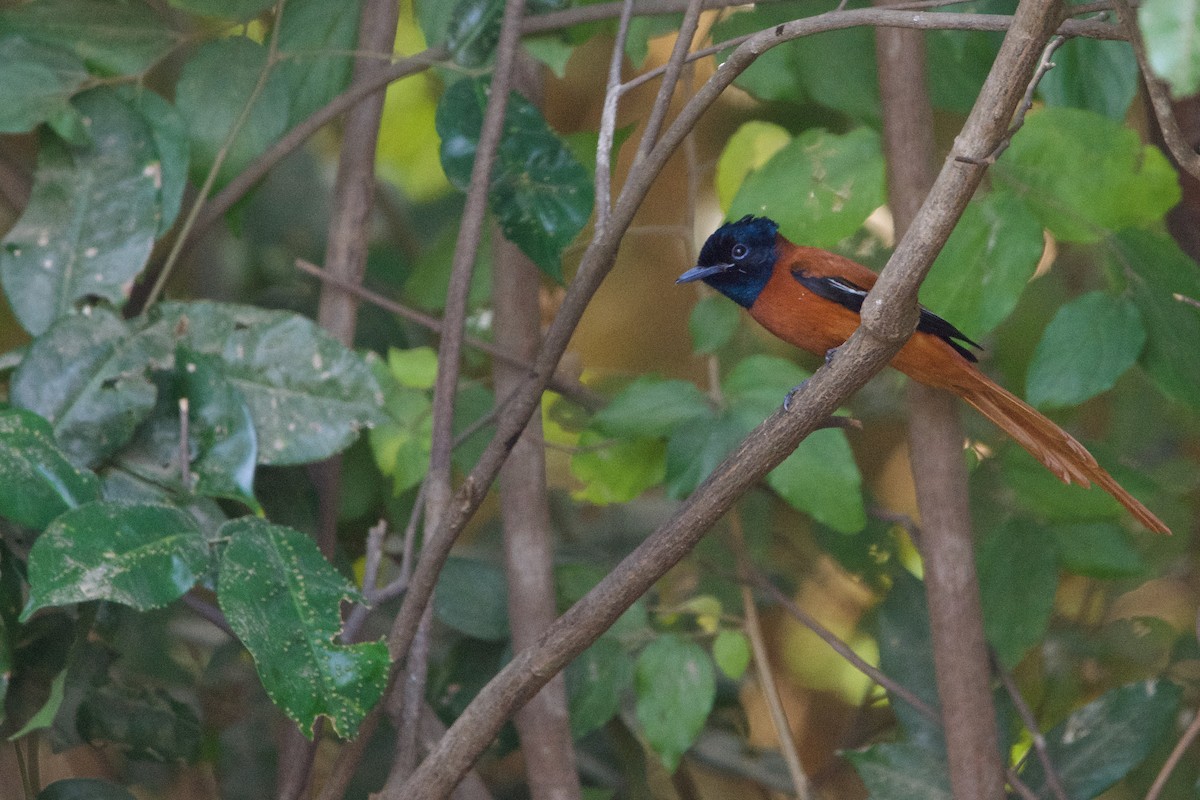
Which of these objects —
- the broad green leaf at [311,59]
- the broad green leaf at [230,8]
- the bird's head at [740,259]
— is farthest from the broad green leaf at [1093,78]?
the broad green leaf at [230,8]

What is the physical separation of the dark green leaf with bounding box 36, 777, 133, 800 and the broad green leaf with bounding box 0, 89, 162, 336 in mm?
672

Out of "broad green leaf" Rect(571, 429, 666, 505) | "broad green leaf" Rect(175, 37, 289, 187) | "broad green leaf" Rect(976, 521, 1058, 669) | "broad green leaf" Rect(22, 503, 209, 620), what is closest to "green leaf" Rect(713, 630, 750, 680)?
"broad green leaf" Rect(571, 429, 666, 505)

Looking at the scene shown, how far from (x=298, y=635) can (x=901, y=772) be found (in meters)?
1.00

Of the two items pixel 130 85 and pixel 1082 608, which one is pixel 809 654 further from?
pixel 130 85

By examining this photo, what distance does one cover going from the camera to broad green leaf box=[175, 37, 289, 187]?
1863 mm

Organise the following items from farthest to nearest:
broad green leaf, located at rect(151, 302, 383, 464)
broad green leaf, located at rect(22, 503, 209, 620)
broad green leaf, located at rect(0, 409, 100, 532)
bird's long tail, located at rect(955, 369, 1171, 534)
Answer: bird's long tail, located at rect(955, 369, 1171, 534)
broad green leaf, located at rect(151, 302, 383, 464)
broad green leaf, located at rect(0, 409, 100, 532)
broad green leaf, located at rect(22, 503, 209, 620)

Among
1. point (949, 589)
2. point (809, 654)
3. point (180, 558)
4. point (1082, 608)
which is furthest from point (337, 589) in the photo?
point (1082, 608)

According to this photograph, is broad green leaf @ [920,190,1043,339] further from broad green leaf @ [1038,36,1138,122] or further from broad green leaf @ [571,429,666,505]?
broad green leaf @ [571,429,666,505]

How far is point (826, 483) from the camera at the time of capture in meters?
1.80

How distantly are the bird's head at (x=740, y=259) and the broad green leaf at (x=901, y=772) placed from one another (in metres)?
0.81

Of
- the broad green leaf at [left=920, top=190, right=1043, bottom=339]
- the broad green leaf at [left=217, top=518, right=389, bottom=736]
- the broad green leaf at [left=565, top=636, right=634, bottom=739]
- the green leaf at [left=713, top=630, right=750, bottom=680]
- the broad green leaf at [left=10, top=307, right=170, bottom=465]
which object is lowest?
the broad green leaf at [left=565, top=636, right=634, bottom=739]

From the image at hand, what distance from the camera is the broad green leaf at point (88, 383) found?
158 cm

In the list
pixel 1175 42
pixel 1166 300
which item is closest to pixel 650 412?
pixel 1166 300

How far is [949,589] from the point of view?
1756 millimetres
